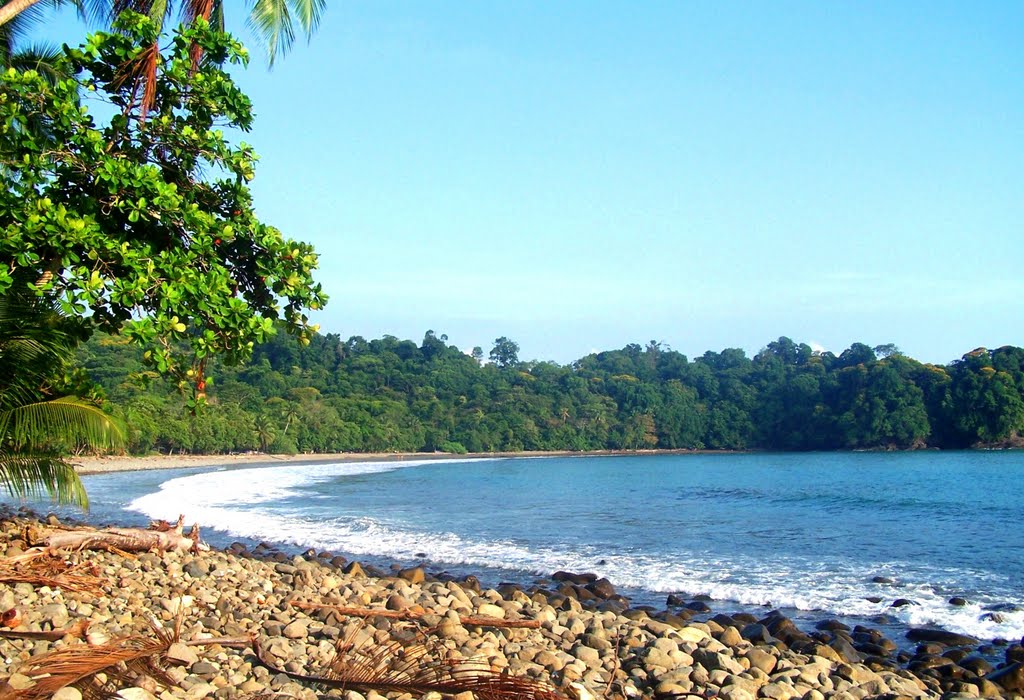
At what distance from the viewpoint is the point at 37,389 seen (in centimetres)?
871

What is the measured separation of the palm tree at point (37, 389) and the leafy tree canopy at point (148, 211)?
2.41 ft

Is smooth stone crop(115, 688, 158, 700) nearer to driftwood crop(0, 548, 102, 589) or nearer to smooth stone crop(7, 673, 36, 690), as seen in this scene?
smooth stone crop(7, 673, 36, 690)

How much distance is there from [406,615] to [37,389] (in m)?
4.47

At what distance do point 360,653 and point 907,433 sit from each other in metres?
85.9

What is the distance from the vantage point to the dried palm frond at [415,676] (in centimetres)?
541

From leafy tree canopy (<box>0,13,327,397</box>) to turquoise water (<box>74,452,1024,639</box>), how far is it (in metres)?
7.58

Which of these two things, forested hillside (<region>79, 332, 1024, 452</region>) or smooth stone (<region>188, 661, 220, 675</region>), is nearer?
smooth stone (<region>188, 661, 220, 675</region>)

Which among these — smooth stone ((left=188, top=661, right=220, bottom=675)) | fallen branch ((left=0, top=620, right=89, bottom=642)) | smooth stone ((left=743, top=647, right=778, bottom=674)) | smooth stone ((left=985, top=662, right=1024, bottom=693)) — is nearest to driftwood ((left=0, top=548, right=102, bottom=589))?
fallen branch ((left=0, top=620, right=89, bottom=642))

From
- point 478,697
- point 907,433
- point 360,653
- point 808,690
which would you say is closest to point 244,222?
point 360,653

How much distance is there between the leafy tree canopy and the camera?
704 centimetres

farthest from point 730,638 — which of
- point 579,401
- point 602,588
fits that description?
point 579,401

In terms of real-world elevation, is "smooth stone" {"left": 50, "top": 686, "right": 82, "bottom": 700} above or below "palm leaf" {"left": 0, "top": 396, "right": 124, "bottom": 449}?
below

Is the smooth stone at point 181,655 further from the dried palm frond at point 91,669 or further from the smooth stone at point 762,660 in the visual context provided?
the smooth stone at point 762,660

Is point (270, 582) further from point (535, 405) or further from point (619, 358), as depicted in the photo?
point (619, 358)
